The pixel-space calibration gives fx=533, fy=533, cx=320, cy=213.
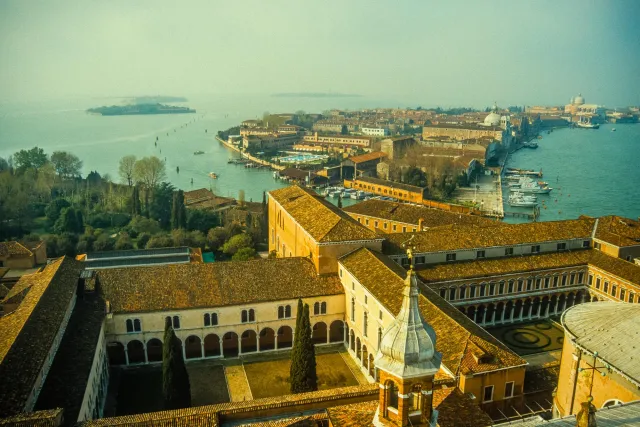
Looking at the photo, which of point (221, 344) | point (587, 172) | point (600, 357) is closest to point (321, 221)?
point (221, 344)

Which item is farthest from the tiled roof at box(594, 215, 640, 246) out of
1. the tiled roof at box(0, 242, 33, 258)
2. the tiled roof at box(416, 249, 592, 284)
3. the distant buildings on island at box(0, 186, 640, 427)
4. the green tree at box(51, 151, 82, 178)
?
the green tree at box(51, 151, 82, 178)

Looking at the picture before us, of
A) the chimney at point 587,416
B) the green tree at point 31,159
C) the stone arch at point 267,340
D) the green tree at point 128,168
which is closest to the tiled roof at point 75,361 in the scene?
the stone arch at point 267,340

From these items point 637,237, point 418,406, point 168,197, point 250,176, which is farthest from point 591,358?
point 250,176

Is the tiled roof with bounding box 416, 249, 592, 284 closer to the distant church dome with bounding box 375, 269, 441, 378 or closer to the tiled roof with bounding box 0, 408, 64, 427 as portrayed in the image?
the distant church dome with bounding box 375, 269, 441, 378

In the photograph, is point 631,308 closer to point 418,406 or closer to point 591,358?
point 591,358

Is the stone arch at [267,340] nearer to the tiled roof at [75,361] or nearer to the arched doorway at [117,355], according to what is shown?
the arched doorway at [117,355]

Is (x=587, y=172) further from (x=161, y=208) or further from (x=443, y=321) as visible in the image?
(x=443, y=321)
